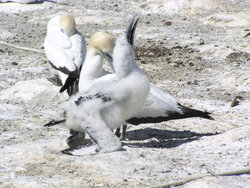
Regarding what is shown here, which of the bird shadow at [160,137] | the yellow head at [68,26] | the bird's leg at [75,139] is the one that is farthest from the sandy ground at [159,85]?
the yellow head at [68,26]

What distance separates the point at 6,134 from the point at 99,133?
1.24 meters

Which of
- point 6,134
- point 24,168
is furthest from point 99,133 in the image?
point 6,134

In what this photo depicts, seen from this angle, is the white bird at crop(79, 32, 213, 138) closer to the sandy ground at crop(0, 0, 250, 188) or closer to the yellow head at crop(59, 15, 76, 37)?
the sandy ground at crop(0, 0, 250, 188)

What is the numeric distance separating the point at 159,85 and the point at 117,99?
3.19 meters

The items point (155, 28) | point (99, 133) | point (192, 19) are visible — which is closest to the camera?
point (99, 133)

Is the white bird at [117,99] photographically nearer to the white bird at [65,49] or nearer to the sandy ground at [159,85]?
the sandy ground at [159,85]

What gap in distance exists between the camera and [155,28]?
38.9 feet

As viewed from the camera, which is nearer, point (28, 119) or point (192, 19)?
point (28, 119)

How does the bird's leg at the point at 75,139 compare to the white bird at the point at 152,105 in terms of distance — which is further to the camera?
the white bird at the point at 152,105

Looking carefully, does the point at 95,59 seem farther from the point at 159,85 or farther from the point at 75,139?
the point at 159,85

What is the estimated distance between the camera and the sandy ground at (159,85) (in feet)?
12.6

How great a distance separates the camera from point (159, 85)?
771 centimetres

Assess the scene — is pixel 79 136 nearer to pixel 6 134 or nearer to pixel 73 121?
pixel 73 121

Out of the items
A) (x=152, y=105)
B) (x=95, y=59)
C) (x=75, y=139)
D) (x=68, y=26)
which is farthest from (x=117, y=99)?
(x=68, y=26)
